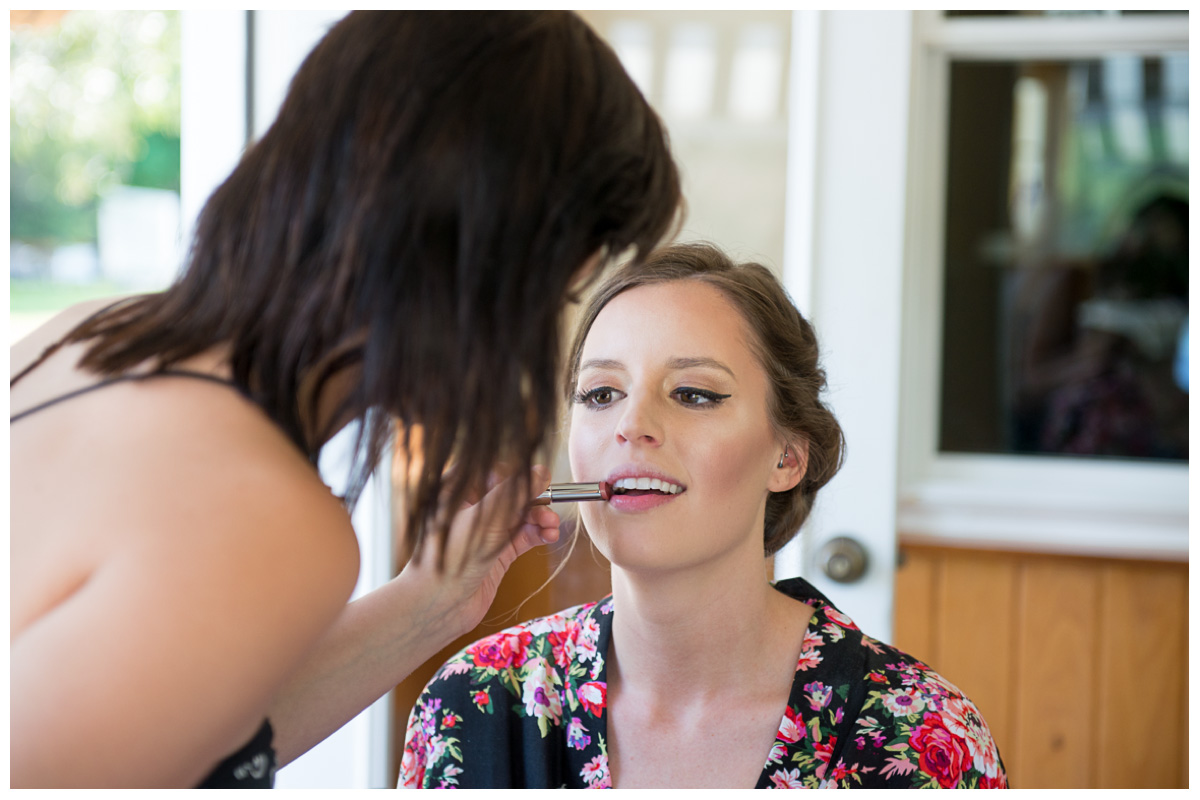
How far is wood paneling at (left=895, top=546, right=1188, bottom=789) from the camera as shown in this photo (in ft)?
5.34

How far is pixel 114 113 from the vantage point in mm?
1339

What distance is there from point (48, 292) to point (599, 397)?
813mm

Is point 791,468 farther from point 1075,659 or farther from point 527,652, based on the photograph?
point 1075,659

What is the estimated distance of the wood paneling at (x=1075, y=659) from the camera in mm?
1628

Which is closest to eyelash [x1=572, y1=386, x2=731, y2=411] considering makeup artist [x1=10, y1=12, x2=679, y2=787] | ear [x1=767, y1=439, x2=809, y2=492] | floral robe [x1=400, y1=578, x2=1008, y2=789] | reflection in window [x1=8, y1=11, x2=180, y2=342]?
ear [x1=767, y1=439, x2=809, y2=492]

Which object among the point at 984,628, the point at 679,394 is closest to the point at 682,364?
the point at 679,394

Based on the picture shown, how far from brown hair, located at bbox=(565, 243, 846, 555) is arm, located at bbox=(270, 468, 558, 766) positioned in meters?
0.29

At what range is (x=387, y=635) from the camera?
0.82m

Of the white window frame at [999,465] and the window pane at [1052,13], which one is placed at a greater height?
the window pane at [1052,13]

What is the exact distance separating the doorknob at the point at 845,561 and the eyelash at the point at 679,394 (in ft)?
1.29

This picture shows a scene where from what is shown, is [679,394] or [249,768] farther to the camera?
[679,394]

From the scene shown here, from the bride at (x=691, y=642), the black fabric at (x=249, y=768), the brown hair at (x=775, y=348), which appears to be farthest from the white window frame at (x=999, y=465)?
the black fabric at (x=249, y=768)

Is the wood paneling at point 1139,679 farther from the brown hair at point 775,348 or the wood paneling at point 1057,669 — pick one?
the brown hair at point 775,348

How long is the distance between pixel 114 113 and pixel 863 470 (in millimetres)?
1125
